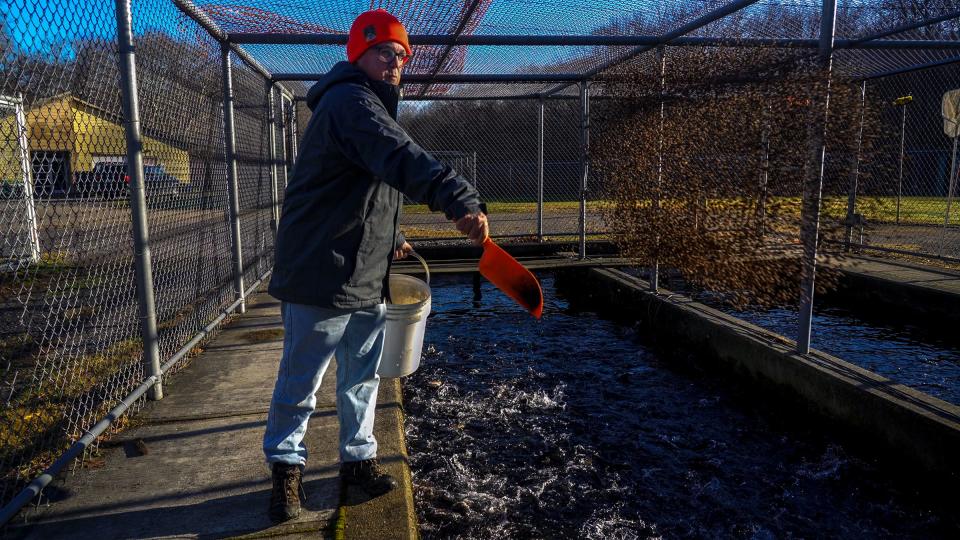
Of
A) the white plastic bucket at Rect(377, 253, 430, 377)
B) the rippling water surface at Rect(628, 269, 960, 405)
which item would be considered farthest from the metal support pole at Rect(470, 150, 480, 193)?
the white plastic bucket at Rect(377, 253, 430, 377)

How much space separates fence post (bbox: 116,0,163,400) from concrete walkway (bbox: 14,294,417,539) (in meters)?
0.43

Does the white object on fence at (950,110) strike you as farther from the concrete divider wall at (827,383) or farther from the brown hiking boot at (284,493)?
the brown hiking boot at (284,493)

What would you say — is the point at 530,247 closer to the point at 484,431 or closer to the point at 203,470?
the point at 484,431

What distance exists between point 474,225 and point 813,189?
9.33 ft

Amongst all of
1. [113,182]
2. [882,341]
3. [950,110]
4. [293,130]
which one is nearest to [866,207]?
[882,341]

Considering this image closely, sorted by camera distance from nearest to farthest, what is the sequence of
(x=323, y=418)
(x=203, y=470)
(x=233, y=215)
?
(x=203, y=470), (x=323, y=418), (x=233, y=215)

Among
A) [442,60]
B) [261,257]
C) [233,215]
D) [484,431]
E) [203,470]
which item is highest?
[442,60]

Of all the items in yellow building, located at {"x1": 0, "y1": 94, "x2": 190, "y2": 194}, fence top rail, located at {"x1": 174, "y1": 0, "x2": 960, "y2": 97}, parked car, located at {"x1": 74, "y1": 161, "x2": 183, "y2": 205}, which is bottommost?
parked car, located at {"x1": 74, "y1": 161, "x2": 183, "y2": 205}

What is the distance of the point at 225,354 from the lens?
15.6 ft

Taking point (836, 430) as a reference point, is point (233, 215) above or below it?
above

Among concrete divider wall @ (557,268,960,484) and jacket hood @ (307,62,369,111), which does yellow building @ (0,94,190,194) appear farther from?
concrete divider wall @ (557,268,960,484)

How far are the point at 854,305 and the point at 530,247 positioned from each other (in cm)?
440

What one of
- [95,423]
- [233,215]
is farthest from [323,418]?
[233,215]

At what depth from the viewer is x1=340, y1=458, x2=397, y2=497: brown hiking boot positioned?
2730mm
